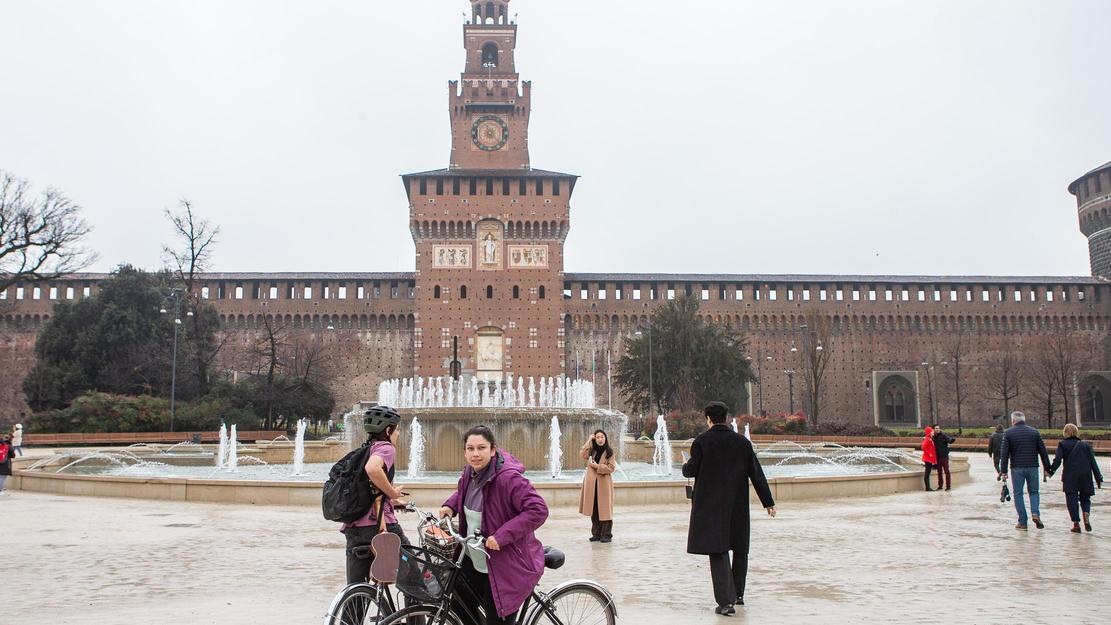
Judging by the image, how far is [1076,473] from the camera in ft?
29.6

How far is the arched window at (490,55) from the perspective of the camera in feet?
168

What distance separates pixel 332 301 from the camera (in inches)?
1901

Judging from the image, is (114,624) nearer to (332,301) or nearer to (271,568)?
(271,568)

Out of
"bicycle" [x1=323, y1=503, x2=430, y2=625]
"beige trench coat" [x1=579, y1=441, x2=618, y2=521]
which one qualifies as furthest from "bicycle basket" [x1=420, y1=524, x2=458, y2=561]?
"beige trench coat" [x1=579, y1=441, x2=618, y2=521]

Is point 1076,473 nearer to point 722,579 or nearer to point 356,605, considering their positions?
point 722,579

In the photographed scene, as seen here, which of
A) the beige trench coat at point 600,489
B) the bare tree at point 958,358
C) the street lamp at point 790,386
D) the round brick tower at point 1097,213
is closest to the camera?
the beige trench coat at point 600,489

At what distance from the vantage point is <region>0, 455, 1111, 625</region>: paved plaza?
18.3 ft

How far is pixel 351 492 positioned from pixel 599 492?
4390 millimetres

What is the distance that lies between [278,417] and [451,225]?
42.0 feet

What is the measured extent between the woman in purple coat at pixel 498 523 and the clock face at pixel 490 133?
4506cm

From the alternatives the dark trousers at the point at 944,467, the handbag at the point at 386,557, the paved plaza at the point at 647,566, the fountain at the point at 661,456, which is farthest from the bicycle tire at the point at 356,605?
the fountain at the point at 661,456

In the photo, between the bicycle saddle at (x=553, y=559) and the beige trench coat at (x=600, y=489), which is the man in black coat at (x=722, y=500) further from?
the beige trench coat at (x=600, y=489)

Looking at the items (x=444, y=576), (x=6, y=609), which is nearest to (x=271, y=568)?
(x=6, y=609)

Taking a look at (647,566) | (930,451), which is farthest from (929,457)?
(647,566)
